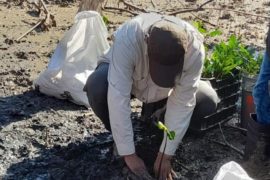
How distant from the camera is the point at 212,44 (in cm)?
584

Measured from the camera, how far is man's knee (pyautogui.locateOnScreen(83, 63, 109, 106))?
10.9ft

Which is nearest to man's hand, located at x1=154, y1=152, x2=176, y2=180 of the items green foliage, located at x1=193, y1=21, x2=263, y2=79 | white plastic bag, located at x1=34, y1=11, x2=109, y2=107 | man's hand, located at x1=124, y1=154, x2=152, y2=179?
man's hand, located at x1=124, y1=154, x2=152, y2=179

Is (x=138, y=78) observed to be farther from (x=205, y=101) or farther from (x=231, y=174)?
(x=231, y=174)

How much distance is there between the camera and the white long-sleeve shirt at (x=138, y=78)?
288cm

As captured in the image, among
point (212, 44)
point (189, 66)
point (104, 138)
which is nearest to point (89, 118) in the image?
point (104, 138)

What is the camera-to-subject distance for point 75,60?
4.14m

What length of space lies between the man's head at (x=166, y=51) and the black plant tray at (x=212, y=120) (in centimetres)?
94

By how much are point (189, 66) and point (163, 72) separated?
0.30 metres

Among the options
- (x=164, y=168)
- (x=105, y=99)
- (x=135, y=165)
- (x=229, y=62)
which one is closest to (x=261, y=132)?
(x=164, y=168)

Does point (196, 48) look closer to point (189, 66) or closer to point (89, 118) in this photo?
point (189, 66)

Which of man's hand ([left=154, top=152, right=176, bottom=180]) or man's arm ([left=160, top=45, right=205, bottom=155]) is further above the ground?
man's arm ([left=160, top=45, right=205, bottom=155])

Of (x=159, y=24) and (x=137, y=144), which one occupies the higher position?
(x=159, y=24)

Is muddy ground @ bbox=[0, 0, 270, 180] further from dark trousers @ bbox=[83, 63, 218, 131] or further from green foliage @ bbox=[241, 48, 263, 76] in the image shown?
green foliage @ bbox=[241, 48, 263, 76]

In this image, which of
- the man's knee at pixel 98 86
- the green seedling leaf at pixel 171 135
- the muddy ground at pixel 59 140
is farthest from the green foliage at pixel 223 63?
the green seedling leaf at pixel 171 135
